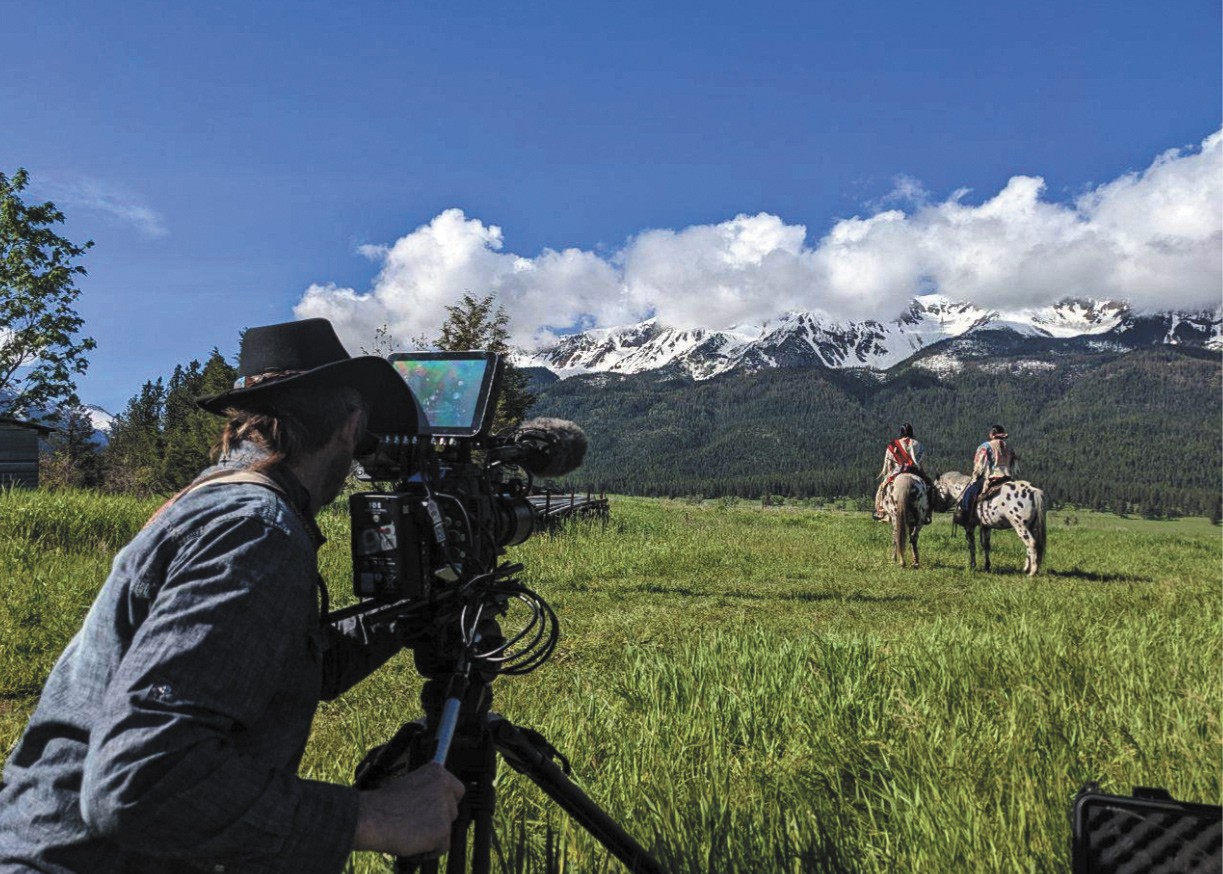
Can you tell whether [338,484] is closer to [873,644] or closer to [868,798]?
[868,798]

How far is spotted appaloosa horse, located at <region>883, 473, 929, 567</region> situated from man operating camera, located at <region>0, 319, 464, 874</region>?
45.4 feet

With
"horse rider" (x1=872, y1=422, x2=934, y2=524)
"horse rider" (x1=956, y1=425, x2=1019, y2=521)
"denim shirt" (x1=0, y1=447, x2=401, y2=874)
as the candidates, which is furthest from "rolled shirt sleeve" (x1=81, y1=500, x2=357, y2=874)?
"horse rider" (x1=956, y1=425, x2=1019, y2=521)

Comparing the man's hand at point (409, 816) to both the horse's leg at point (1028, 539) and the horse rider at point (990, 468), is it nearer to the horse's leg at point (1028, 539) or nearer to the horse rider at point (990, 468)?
the horse's leg at point (1028, 539)

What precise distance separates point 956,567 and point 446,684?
14.0 m

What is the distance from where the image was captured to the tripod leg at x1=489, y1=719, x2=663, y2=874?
2.04 meters

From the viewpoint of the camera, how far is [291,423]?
1.73 metres

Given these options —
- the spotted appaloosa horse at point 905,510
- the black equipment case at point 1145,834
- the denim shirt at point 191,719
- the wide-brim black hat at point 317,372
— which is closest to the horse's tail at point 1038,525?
the spotted appaloosa horse at point 905,510

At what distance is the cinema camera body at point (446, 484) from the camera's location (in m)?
1.85

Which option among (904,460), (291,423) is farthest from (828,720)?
(904,460)

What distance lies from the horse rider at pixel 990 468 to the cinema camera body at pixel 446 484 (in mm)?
13594

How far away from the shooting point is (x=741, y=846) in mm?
2717

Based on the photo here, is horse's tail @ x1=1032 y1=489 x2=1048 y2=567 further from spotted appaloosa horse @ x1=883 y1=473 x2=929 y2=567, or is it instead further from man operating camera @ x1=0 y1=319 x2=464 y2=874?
man operating camera @ x1=0 y1=319 x2=464 y2=874

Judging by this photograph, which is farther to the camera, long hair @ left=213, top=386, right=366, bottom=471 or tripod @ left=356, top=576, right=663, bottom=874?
tripod @ left=356, top=576, right=663, bottom=874

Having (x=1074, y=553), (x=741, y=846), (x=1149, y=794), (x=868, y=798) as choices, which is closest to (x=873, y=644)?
(x=868, y=798)
